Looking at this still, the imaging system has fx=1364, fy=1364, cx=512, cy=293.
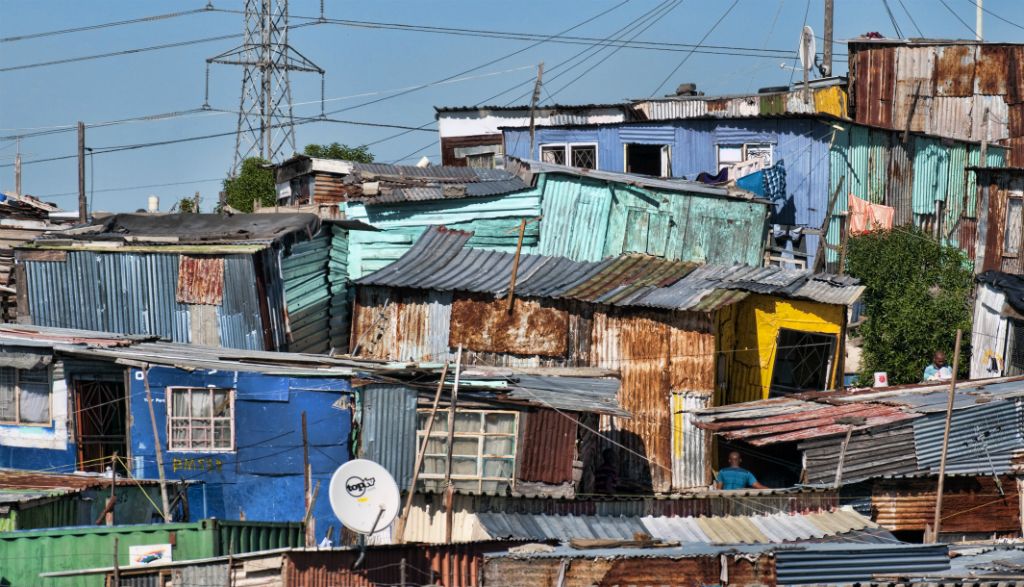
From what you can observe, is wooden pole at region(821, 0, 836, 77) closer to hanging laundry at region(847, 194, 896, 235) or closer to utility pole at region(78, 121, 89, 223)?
hanging laundry at region(847, 194, 896, 235)

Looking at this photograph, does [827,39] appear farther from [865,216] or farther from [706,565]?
[706,565]

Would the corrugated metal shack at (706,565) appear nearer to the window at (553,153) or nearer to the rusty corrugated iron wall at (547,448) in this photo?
the rusty corrugated iron wall at (547,448)

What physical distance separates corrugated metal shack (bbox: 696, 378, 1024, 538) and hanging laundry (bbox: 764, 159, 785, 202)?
9.94 meters

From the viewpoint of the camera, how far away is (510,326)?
25703mm

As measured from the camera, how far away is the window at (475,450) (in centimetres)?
2078

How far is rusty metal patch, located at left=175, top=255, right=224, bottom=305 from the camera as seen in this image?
24656 mm

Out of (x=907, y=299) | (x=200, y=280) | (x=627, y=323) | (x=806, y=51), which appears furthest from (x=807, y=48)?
(x=200, y=280)

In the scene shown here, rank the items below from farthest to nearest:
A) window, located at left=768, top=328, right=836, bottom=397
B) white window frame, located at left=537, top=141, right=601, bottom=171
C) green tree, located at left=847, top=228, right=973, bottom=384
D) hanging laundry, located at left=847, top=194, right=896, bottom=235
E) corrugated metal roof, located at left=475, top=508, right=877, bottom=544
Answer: white window frame, located at left=537, top=141, right=601, bottom=171
hanging laundry, located at left=847, top=194, right=896, bottom=235
green tree, located at left=847, top=228, right=973, bottom=384
window, located at left=768, top=328, right=836, bottom=397
corrugated metal roof, located at left=475, top=508, right=877, bottom=544

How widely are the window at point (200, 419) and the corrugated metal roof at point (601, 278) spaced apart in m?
5.98

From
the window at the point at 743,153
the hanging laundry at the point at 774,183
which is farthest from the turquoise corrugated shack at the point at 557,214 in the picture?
the window at the point at 743,153

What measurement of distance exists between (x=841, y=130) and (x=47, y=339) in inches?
780

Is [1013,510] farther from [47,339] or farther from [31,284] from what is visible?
[31,284]

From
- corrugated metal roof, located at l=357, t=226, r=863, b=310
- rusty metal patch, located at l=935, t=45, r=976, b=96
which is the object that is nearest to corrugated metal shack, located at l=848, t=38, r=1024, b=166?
rusty metal patch, located at l=935, t=45, r=976, b=96

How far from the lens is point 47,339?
70.6 ft
